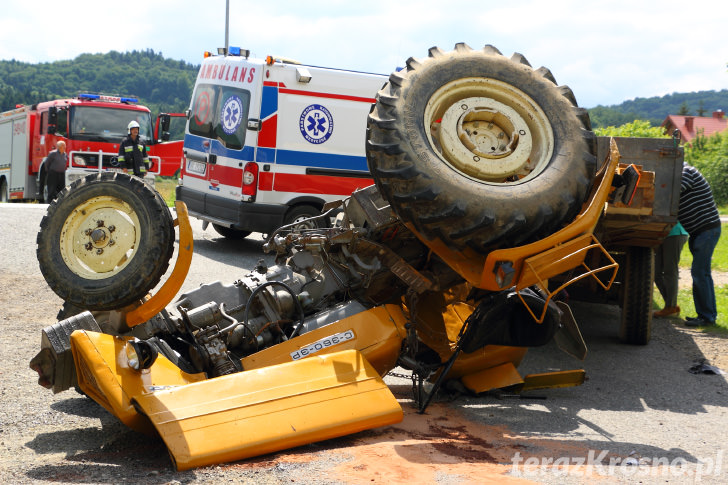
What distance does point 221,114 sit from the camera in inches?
422

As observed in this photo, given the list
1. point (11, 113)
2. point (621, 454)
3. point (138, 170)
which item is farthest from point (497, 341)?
point (11, 113)

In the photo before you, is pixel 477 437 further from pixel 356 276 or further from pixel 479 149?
pixel 479 149

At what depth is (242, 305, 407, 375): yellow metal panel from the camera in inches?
189

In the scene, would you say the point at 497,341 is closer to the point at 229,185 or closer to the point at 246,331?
the point at 246,331

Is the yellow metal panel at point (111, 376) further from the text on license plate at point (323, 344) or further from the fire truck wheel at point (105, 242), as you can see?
the text on license plate at point (323, 344)

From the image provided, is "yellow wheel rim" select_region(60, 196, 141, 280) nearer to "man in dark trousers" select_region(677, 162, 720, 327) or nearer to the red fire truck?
"man in dark trousers" select_region(677, 162, 720, 327)

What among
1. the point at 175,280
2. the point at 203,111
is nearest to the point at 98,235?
the point at 175,280

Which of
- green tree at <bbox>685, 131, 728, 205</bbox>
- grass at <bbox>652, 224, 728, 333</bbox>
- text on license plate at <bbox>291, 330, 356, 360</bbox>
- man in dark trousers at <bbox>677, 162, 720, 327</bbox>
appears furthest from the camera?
green tree at <bbox>685, 131, 728, 205</bbox>

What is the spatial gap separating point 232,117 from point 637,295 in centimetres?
572

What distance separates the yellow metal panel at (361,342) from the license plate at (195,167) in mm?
6747

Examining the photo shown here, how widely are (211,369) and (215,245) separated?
6980 millimetres

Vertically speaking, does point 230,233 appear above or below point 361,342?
below

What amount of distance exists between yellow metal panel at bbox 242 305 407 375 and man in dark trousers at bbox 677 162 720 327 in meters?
4.48

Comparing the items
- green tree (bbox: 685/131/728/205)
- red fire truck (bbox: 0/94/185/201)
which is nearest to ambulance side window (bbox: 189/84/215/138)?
red fire truck (bbox: 0/94/185/201)
